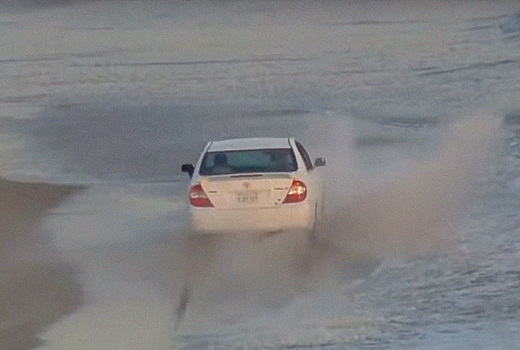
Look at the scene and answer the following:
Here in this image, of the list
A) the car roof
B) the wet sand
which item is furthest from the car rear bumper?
the wet sand

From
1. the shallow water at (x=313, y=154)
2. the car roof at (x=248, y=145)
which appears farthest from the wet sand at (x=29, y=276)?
the car roof at (x=248, y=145)

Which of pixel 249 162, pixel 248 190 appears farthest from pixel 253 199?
pixel 249 162

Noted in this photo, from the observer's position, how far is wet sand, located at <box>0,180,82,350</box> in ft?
55.0

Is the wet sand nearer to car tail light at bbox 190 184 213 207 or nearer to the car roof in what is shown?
car tail light at bbox 190 184 213 207

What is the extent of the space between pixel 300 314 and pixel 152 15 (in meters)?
65.4

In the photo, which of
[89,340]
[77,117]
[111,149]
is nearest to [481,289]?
[89,340]

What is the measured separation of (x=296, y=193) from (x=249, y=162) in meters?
1.08

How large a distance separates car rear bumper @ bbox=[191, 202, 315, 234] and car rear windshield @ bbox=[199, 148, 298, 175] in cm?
67

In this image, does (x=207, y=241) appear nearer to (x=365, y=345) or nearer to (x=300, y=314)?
(x=300, y=314)

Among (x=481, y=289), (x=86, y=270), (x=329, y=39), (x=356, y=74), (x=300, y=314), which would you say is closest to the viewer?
(x=300, y=314)

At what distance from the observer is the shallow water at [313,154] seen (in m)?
16.6

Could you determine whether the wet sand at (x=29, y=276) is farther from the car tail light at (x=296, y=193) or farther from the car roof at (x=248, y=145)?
the car tail light at (x=296, y=193)

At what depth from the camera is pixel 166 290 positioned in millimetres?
18328

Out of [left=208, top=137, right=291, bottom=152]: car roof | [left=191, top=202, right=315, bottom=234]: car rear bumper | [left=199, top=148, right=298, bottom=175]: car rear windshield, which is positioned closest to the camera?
[left=191, top=202, right=315, bottom=234]: car rear bumper
